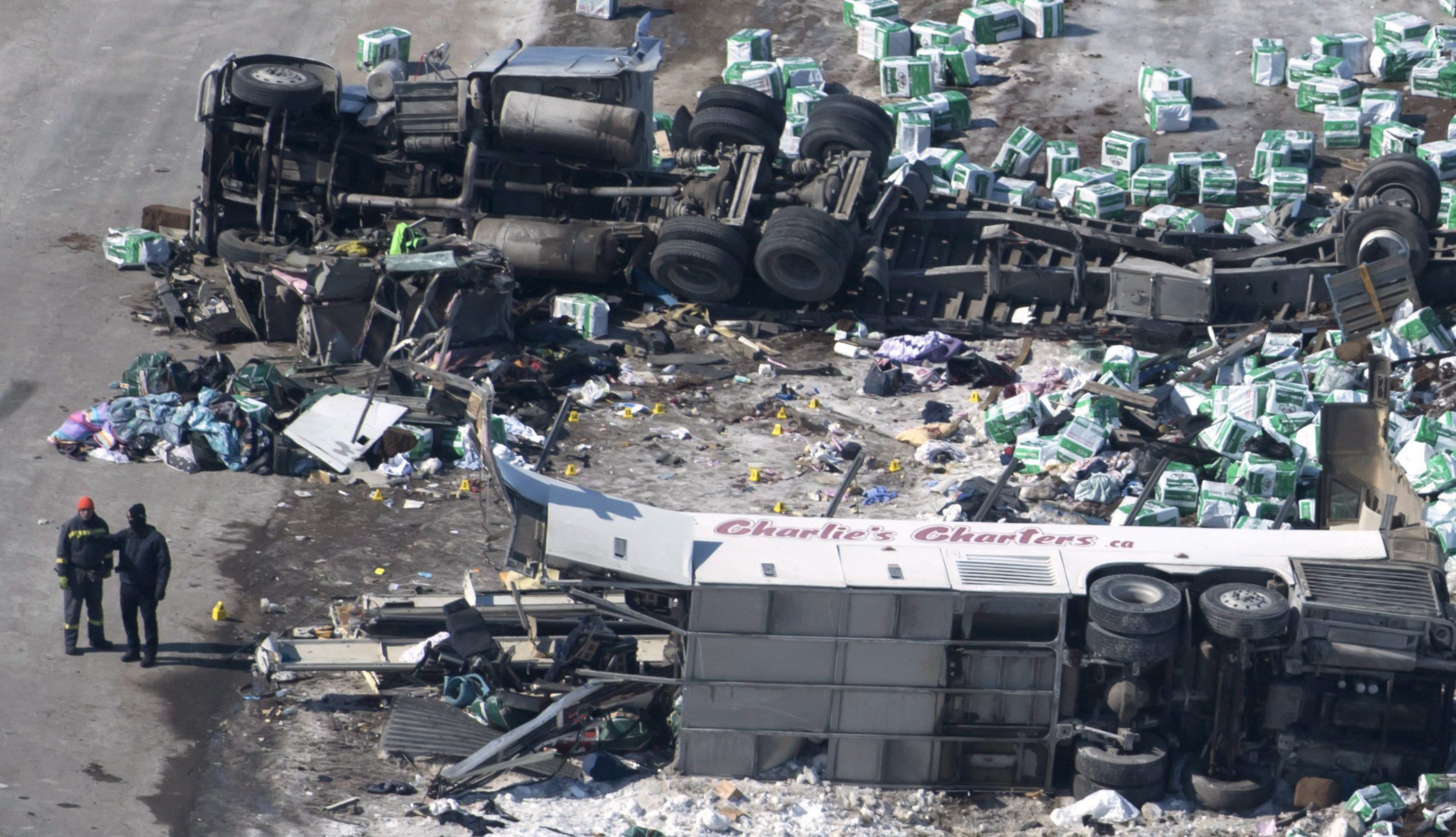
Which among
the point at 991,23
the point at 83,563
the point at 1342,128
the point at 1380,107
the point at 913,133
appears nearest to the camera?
the point at 83,563

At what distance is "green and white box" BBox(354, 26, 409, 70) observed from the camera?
25.0 m

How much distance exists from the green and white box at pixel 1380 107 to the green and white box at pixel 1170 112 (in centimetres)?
214

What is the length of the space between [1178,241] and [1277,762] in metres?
8.44

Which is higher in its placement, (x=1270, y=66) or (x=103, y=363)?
(x=1270, y=66)

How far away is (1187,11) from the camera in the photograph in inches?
1057

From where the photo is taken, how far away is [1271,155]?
72.7ft

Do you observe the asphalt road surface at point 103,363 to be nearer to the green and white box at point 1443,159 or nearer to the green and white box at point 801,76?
the green and white box at point 801,76

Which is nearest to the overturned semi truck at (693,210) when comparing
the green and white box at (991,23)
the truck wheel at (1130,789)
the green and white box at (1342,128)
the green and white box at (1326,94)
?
the green and white box at (1342,128)

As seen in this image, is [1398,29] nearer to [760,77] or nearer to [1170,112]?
[1170,112]

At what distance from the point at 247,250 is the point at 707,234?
4638mm

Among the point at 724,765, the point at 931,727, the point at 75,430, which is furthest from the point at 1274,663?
the point at 75,430

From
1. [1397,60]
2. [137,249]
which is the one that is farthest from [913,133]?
[137,249]

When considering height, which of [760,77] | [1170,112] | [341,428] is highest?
[760,77]

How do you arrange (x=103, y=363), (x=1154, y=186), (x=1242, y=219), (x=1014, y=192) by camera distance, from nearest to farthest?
(x=103, y=363)
(x=1242, y=219)
(x=1014, y=192)
(x=1154, y=186)
